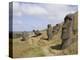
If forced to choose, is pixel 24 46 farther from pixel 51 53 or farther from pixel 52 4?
Result: pixel 52 4

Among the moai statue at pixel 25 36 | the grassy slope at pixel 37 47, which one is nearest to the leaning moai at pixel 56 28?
the grassy slope at pixel 37 47

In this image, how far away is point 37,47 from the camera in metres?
2.17

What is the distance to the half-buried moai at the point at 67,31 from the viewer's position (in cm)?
229

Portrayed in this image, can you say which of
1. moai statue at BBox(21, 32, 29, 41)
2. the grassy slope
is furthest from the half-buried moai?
moai statue at BBox(21, 32, 29, 41)

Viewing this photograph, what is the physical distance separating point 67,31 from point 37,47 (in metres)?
0.44

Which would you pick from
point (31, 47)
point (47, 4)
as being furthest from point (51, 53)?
point (47, 4)

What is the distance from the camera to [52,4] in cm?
225

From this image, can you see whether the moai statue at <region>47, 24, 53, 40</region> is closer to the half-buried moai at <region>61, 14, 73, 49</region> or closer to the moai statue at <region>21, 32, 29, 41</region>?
the half-buried moai at <region>61, 14, 73, 49</region>

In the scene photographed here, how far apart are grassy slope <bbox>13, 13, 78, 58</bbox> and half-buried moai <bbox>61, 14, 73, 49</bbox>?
0.06 metres

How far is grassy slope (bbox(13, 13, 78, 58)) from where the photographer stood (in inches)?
82.3

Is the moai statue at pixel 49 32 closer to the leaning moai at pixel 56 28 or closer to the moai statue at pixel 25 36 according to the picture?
the leaning moai at pixel 56 28

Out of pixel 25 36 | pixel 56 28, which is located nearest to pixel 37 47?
pixel 25 36

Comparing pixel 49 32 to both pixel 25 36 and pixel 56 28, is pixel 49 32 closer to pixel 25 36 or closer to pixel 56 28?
pixel 56 28

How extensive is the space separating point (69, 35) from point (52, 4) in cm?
44
